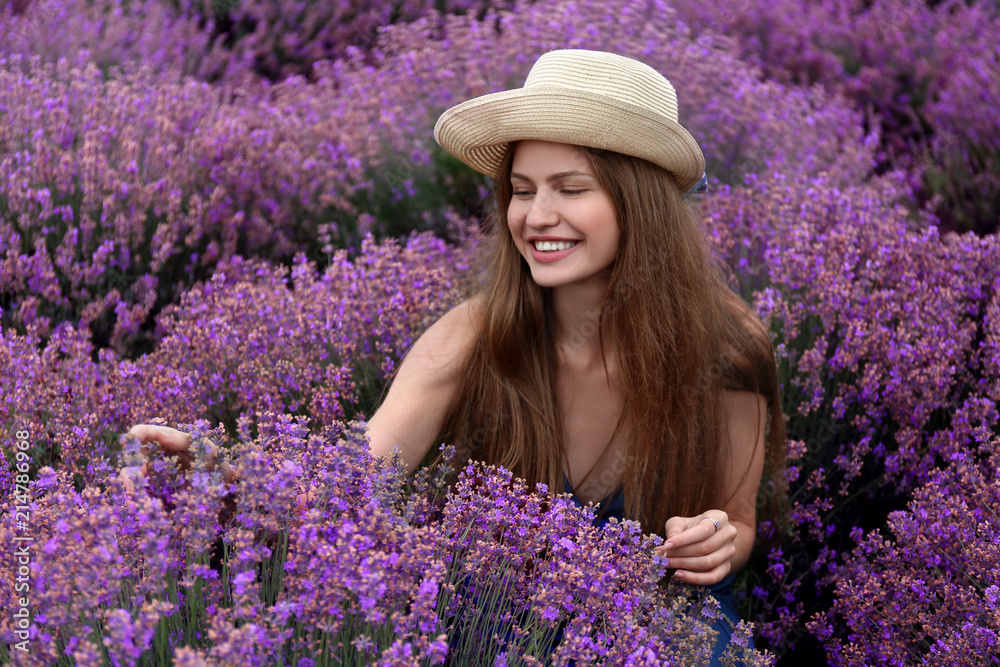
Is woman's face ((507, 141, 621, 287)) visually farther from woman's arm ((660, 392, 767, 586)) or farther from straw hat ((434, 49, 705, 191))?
woman's arm ((660, 392, 767, 586))

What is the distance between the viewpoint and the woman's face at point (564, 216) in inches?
83.4

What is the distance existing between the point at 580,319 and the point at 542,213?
416 millimetres

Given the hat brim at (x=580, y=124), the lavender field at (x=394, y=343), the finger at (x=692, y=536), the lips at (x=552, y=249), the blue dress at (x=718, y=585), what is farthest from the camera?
the blue dress at (x=718, y=585)

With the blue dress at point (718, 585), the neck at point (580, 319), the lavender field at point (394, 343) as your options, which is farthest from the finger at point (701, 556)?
the neck at point (580, 319)

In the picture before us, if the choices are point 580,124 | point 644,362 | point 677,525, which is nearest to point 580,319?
point 644,362

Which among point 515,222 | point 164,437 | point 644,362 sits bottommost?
point 644,362

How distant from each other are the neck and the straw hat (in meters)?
0.38

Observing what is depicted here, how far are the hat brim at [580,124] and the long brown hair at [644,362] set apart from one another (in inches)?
2.9

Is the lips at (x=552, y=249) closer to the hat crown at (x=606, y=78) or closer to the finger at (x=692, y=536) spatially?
the hat crown at (x=606, y=78)

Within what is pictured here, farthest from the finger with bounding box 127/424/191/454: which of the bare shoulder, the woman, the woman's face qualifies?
the woman's face

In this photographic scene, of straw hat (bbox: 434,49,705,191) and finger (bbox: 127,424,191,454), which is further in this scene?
straw hat (bbox: 434,49,705,191)

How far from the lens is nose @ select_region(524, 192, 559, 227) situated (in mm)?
2109

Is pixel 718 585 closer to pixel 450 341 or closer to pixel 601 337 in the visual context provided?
pixel 601 337

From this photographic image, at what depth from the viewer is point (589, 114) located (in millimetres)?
2021
